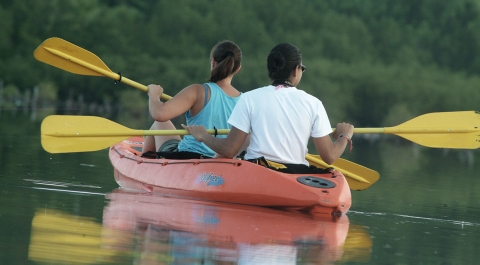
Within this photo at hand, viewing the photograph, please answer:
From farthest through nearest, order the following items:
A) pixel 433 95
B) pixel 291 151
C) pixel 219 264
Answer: pixel 433 95, pixel 291 151, pixel 219 264

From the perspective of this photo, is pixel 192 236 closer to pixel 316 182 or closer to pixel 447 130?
pixel 316 182

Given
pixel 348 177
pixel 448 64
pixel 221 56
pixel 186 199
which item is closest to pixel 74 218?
pixel 186 199

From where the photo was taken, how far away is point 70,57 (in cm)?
1002

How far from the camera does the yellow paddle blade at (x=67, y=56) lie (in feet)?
32.6

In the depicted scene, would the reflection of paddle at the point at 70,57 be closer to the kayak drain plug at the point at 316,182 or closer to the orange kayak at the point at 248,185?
the orange kayak at the point at 248,185

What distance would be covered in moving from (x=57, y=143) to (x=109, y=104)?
29177mm

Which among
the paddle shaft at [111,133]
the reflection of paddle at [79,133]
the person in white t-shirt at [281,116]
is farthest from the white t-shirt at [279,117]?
the reflection of paddle at [79,133]

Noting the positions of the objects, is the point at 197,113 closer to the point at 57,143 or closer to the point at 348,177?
the point at 57,143

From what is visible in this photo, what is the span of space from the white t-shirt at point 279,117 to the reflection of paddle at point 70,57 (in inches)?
93.8

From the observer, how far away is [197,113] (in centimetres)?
838

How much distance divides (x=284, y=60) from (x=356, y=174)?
2.67 m

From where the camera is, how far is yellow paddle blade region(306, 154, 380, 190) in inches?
384

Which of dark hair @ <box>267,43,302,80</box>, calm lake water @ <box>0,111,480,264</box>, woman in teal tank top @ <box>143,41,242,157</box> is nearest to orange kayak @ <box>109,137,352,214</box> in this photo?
calm lake water @ <box>0,111,480,264</box>

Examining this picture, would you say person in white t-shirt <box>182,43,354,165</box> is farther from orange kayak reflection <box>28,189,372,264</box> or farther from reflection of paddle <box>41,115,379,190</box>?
reflection of paddle <box>41,115,379,190</box>
